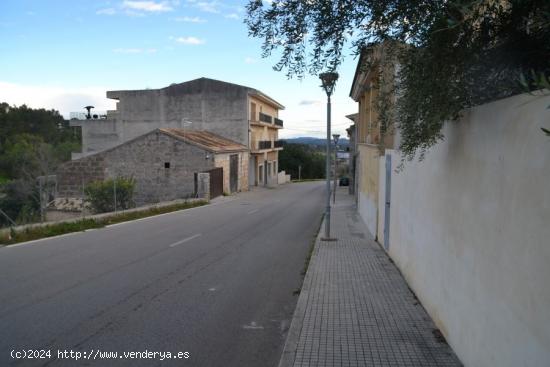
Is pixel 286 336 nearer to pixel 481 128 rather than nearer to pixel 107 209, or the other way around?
pixel 481 128

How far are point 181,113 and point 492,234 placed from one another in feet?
138

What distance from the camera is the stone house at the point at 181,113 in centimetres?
4353

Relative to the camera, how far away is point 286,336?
20.1 feet

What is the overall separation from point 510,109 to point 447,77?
0.94 meters

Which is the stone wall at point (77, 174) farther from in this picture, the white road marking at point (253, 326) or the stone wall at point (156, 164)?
the white road marking at point (253, 326)

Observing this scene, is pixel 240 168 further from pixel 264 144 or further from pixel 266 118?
pixel 266 118

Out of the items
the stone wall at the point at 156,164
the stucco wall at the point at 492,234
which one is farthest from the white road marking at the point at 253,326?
the stone wall at the point at 156,164

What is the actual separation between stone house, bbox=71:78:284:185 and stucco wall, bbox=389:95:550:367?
37.9 meters

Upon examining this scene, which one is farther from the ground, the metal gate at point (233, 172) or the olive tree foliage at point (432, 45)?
the olive tree foliage at point (432, 45)

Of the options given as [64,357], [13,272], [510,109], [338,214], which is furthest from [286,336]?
[338,214]

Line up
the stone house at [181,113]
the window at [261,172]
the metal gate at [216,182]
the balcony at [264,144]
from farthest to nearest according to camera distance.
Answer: the window at [261,172] < the balcony at [264,144] < the stone house at [181,113] < the metal gate at [216,182]

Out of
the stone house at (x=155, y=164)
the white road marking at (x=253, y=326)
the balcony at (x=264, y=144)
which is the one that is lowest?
the white road marking at (x=253, y=326)

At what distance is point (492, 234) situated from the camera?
13.3 ft

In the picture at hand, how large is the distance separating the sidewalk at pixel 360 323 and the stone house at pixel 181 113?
114 ft
